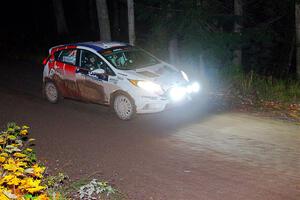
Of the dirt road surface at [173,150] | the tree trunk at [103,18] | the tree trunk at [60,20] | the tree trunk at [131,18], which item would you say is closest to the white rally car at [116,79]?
the dirt road surface at [173,150]

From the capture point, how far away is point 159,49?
59.4 feet

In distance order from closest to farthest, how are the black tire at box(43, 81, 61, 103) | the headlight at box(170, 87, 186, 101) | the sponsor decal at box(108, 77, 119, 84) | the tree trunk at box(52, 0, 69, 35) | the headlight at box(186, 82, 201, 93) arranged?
the headlight at box(170, 87, 186, 101)
the sponsor decal at box(108, 77, 119, 84)
the headlight at box(186, 82, 201, 93)
the black tire at box(43, 81, 61, 103)
the tree trunk at box(52, 0, 69, 35)

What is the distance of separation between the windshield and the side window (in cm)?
18

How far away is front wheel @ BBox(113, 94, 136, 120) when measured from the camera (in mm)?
10430

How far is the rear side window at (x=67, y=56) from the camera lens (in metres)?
11.7

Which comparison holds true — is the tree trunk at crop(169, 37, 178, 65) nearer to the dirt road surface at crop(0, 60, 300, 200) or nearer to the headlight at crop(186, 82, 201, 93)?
the dirt road surface at crop(0, 60, 300, 200)

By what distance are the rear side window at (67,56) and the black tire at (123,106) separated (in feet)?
5.91

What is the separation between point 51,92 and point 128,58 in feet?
8.79

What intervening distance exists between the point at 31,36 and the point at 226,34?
16.8 m

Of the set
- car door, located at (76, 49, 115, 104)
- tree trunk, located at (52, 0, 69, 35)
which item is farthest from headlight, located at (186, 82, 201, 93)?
tree trunk, located at (52, 0, 69, 35)

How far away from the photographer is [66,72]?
11828mm

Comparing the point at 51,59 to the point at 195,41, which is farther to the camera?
the point at 195,41

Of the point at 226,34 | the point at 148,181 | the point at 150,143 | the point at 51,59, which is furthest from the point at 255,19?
the point at 148,181

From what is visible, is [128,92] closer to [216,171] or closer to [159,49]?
[216,171]
